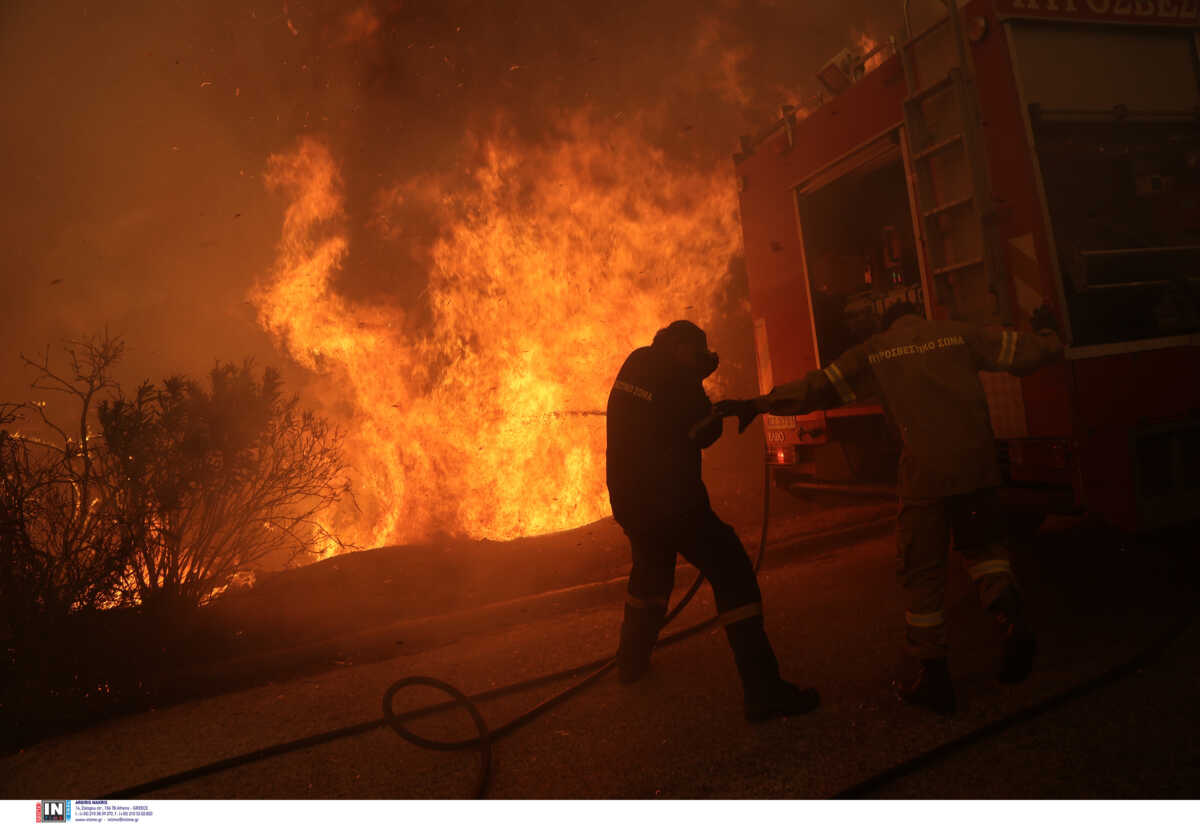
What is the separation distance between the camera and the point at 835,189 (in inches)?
236

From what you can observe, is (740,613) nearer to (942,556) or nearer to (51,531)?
(942,556)

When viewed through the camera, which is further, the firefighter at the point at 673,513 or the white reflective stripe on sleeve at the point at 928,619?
the firefighter at the point at 673,513

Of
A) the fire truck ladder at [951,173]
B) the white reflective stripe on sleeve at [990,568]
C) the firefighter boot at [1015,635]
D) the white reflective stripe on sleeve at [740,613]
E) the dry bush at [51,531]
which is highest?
the fire truck ladder at [951,173]

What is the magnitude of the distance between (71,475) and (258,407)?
1911 millimetres

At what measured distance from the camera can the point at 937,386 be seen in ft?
10.6

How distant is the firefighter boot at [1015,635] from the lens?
9.95ft

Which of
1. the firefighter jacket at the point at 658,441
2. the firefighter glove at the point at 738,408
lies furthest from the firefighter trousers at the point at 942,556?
the firefighter jacket at the point at 658,441

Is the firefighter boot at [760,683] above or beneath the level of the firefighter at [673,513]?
beneath

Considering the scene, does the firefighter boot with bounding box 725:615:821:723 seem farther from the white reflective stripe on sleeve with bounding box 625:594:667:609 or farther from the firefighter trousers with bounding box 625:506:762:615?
the white reflective stripe on sleeve with bounding box 625:594:667:609

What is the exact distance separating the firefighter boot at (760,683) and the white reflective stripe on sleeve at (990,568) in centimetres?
91

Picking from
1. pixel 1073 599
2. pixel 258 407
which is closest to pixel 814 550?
pixel 1073 599

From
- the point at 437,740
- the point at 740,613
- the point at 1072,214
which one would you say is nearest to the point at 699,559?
the point at 740,613

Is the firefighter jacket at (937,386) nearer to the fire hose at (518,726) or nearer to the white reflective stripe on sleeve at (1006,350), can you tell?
the white reflective stripe on sleeve at (1006,350)
